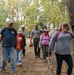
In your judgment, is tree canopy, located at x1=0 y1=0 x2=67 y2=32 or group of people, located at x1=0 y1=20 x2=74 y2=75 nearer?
group of people, located at x1=0 y1=20 x2=74 y2=75

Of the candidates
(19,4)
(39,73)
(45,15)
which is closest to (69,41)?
(39,73)

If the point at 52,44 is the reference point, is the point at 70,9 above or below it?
above

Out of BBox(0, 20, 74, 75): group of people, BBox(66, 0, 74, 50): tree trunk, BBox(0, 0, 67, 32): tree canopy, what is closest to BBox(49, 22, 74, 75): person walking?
BBox(0, 20, 74, 75): group of people

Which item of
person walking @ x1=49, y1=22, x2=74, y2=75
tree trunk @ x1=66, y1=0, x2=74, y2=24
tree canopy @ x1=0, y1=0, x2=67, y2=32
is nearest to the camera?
person walking @ x1=49, y1=22, x2=74, y2=75

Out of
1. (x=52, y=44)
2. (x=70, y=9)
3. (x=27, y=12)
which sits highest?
(x=70, y=9)

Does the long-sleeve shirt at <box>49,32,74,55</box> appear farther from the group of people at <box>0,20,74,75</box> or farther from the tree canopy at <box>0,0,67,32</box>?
the tree canopy at <box>0,0,67,32</box>

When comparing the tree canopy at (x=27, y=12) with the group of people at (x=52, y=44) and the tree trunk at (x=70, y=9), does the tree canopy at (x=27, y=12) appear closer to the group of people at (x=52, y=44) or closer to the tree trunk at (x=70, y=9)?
the tree trunk at (x=70, y=9)

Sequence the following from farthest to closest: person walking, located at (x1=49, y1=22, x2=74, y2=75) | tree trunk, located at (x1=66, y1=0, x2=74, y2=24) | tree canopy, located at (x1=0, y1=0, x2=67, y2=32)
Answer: tree canopy, located at (x1=0, y1=0, x2=67, y2=32) → tree trunk, located at (x1=66, y1=0, x2=74, y2=24) → person walking, located at (x1=49, y1=22, x2=74, y2=75)

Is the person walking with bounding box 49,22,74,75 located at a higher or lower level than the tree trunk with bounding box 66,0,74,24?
lower

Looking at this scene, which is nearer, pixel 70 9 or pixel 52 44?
pixel 52 44

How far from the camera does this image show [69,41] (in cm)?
884

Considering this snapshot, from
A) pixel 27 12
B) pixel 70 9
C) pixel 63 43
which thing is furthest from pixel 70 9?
pixel 27 12

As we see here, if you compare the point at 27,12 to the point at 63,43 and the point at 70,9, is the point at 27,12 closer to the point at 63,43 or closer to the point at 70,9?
the point at 70,9

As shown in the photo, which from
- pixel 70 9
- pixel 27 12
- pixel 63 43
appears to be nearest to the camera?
pixel 63 43
